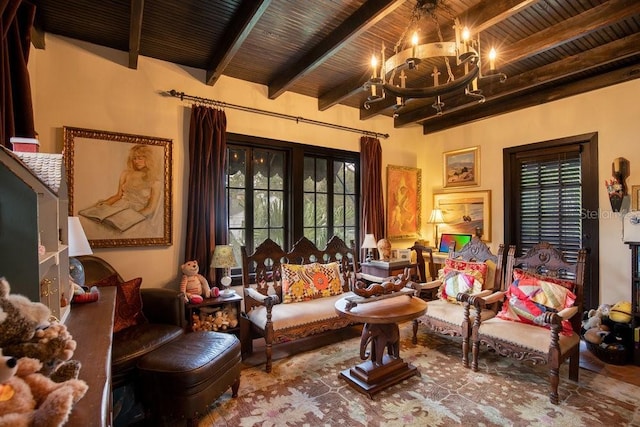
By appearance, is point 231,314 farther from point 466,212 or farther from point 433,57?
point 466,212

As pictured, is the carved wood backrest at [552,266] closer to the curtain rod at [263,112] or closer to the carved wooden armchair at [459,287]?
the carved wooden armchair at [459,287]

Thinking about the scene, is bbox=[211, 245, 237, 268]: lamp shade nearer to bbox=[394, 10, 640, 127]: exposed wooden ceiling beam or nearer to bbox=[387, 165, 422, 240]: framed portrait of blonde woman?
bbox=[387, 165, 422, 240]: framed portrait of blonde woman

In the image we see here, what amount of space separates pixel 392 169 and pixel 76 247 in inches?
158

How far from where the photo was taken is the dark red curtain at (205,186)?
10.6 feet

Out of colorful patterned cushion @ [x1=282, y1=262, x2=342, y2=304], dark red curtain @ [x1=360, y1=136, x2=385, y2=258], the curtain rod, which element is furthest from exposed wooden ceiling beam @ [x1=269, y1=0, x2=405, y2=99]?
colorful patterned cushion @ [x1=282, y1=262, x2=342, y2=304]

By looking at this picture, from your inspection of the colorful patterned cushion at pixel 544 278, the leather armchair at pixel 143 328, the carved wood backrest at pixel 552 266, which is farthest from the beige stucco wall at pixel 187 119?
the colorful patterned cushion at pixel 544 278

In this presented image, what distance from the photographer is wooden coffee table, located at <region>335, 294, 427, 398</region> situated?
2416 millimetres

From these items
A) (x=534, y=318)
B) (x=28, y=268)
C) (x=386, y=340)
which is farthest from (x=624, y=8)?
(x=28, y=268)

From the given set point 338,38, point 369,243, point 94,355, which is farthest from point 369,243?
point 94,355

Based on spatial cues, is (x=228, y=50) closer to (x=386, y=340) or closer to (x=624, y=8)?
(x=386, y=340)

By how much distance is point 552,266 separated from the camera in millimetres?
2875

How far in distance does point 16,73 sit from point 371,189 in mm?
3734

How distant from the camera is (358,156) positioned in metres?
4.65

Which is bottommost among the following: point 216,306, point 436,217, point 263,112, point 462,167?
point 216,306
